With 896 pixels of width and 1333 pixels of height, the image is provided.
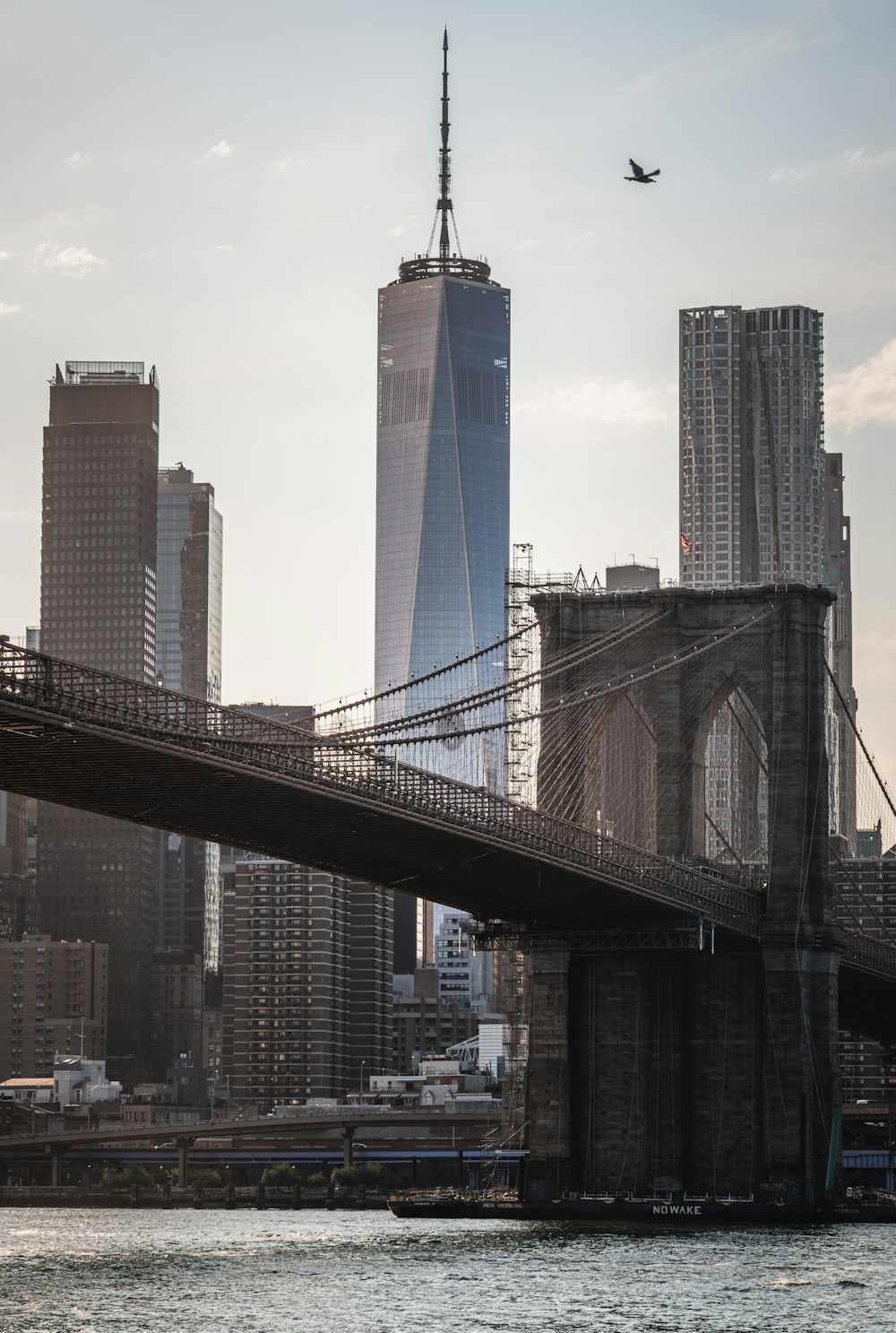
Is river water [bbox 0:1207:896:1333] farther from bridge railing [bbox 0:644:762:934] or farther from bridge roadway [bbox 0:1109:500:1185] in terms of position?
bridge roadway [bbox 0:1109:500:1185]

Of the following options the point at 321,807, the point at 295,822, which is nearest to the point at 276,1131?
the point at 295,822

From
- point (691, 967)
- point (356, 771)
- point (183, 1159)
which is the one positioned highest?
point (356, 771)

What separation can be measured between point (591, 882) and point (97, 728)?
85.1 feet

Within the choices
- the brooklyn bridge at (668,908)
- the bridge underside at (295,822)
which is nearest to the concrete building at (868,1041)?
the brooklyn bridge at (668,908)

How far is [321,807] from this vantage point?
68562 mm

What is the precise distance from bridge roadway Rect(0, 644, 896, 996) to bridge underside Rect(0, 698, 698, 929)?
69mm

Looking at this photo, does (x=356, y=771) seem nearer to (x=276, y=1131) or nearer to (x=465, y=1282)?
(x=465, y=1282)

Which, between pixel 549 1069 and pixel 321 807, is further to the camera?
pixel 549 1069

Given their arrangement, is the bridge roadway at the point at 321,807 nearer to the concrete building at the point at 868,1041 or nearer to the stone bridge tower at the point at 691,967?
the stone bridge tower at the point at 691,967

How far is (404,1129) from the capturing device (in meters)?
171

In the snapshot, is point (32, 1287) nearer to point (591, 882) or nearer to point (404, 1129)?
point (591, 882)

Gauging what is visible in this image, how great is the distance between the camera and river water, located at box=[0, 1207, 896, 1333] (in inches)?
2186

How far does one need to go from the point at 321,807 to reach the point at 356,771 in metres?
1.65

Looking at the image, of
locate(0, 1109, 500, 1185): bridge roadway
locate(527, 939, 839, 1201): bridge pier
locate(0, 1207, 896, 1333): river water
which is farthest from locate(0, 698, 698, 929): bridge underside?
locate(0, 1109, 500, 1185): bridge roadway
